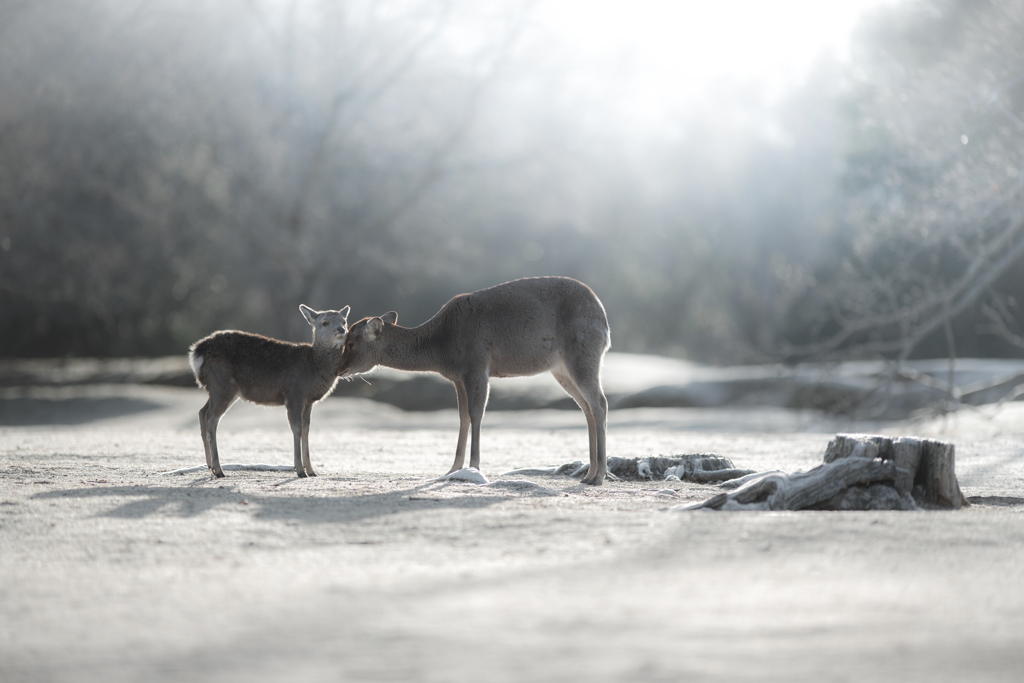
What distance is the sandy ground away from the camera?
286 cm

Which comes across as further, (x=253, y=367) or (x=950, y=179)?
(x=950, y=179)

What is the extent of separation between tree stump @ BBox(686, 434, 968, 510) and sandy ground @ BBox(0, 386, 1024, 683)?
30 centimetres

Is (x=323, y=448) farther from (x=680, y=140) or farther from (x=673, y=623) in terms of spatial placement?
(x=680, y=140)

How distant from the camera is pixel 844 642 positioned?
118 inches

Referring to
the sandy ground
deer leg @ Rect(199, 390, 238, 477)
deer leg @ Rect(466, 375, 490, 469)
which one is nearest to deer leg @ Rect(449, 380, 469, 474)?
deer leg @ Rect(466, 375, 490, 469)

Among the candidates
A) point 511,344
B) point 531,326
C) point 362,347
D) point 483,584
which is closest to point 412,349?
point 362,347

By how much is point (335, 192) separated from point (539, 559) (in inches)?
1038

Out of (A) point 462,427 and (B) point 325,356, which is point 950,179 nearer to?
(A) point 462,427

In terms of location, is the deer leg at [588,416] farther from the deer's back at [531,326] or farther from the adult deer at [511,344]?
the deer's back at [531,326]

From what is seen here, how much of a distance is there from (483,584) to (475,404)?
3984mm

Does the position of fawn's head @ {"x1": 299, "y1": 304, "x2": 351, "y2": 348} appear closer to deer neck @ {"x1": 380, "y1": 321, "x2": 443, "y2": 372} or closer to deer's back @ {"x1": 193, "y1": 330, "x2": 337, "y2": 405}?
deer's back @ {"x1": 193, "y1": 330, "x2": 337, "y2": 405}

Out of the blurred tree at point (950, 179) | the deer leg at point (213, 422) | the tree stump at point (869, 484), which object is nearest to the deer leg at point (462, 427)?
the deer leg at point (213, 422)

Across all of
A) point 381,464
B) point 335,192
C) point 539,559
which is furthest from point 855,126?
point 539,559

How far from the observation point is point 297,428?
7.51m
